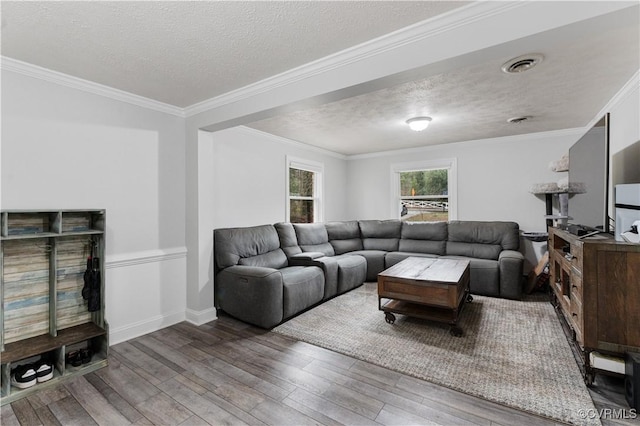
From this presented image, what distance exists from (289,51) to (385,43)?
679mm

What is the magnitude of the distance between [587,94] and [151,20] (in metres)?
3.92

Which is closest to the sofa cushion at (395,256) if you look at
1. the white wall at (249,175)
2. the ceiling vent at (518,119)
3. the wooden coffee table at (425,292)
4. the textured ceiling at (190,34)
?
the wooden coffee table at (425,292)

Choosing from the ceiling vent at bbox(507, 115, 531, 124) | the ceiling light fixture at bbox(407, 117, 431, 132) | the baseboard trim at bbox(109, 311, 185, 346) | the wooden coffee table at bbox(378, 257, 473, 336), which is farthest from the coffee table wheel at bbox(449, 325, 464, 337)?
the baseboard trim at bbox(109, 311, 185, 346)

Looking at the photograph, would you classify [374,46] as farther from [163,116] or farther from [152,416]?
[152,416]

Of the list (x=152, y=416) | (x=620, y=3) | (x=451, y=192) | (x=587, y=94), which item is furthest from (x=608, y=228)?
(x=152, y=416)

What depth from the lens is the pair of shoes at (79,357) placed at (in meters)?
2.35

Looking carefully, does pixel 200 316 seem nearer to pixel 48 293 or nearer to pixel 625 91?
pixel 48 293

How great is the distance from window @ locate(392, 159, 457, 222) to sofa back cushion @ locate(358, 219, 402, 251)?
0.46 m

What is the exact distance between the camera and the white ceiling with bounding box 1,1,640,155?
1.68m

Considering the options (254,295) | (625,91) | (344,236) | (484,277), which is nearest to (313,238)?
(344,236)

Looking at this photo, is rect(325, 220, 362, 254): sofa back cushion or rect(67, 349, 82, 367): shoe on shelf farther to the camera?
rect(325, 220, 362, 254): sofa back cushion

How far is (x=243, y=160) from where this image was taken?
4281mm

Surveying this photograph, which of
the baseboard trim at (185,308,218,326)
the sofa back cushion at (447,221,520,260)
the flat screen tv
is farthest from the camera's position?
the sofa back cushion at (447,221,520,260)

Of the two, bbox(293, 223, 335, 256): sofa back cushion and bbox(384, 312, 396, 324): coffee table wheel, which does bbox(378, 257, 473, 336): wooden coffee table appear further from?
bbox(293, 223, 335, 256): sofa back cushion
